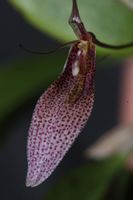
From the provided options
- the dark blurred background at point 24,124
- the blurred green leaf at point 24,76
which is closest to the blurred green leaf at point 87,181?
the blurred green leaf at point 24,76

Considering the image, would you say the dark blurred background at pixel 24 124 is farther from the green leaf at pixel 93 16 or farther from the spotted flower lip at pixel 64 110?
the spotted flower lip at pixel 64 110

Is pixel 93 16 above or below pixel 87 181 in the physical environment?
above

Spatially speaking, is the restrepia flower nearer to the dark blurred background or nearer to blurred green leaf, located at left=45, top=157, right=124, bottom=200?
blurred green leaf, located at left=45, top=157, right=124, bottom=200

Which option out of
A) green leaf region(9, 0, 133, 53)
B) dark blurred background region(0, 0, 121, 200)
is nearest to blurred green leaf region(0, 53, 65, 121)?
green leaf region(9, 0, 133, 53)

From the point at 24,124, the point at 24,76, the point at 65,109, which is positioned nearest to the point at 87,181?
the point at 24,76

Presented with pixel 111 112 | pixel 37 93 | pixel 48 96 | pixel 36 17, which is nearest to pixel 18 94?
pixel 37 93

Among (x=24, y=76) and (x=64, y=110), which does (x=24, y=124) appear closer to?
(x=24, y=76)
